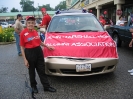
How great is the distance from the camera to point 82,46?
4.15 meters

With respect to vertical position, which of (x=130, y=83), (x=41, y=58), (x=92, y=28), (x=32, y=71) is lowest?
(x=130, y=83)

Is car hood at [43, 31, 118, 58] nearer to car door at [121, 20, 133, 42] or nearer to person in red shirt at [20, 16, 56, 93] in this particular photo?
person in red shirt at [20, 16, 56, 93]

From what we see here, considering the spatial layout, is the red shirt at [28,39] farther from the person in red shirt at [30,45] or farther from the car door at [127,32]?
the car door at [127,32]

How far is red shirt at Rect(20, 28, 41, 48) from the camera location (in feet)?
11.3

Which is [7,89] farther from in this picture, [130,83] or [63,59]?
[130,83]

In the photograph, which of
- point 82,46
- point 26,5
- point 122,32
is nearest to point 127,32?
point 122,32

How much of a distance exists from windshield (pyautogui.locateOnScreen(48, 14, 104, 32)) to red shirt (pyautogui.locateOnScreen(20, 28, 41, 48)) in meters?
1.78

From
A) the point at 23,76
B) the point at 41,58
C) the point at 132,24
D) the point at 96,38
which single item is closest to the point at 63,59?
the point at 41,58

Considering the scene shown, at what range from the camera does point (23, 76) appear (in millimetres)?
4836

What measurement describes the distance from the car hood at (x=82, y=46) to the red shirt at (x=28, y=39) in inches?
24.1

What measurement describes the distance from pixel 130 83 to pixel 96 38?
1.31m

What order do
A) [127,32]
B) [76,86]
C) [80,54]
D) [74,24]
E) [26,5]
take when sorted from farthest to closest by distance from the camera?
[26,5]
[127,32]
[74,24]
[76,86]
[80,54]

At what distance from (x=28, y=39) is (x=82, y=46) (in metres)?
1.27

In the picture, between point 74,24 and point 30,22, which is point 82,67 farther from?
point 74,24
